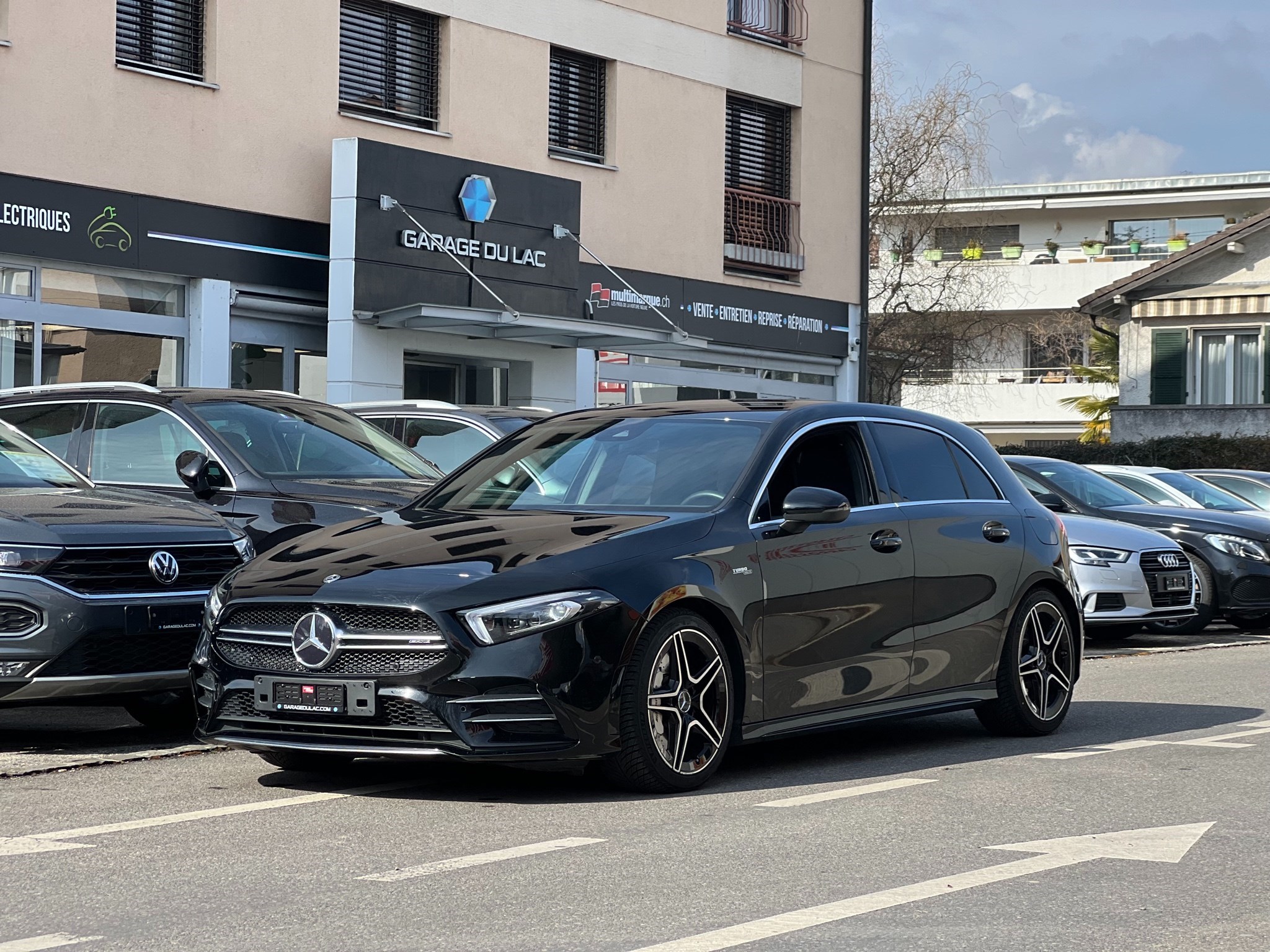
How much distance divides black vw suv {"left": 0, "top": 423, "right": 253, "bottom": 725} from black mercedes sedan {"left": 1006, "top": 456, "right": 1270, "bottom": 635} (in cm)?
910

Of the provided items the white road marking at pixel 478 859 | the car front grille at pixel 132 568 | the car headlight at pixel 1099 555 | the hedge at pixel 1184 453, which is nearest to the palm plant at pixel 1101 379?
the hedge at pixel 1184 453

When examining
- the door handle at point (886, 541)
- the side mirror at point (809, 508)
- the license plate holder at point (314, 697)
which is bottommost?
the license plate holder at point (314, 697)

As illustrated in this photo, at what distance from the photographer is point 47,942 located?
475cm

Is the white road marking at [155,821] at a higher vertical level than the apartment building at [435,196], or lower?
lower

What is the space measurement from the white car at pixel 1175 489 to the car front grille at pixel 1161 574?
255 centimetres

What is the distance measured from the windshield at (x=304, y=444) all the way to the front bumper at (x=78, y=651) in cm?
207

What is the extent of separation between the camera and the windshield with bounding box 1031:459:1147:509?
16.4 m

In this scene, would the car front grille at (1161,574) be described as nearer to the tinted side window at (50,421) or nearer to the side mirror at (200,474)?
the side mirror at (200,474)

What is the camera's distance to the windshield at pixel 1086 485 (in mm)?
16375

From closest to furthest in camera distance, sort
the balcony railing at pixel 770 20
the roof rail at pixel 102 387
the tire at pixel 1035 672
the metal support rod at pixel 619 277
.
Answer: the tire at pixel 1035 672 → the roof rail at pixel 102 387 → the metal support rod at pixel 619 277 → the balcony railing at pixel 770 20

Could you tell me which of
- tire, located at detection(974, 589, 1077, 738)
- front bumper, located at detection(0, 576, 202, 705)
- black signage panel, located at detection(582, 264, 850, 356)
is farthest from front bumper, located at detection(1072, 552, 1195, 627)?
black signage panel, located at detection(582, 264, 850, 356)

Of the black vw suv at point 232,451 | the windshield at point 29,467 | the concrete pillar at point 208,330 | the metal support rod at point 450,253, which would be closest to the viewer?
the windshield at point 29,467

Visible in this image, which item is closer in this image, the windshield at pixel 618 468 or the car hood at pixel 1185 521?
the windshield at pixel 618 468

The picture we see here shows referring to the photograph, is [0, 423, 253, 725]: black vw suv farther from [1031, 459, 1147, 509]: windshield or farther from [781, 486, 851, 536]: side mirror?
[1031, 459, 1147, 509]: windshield
